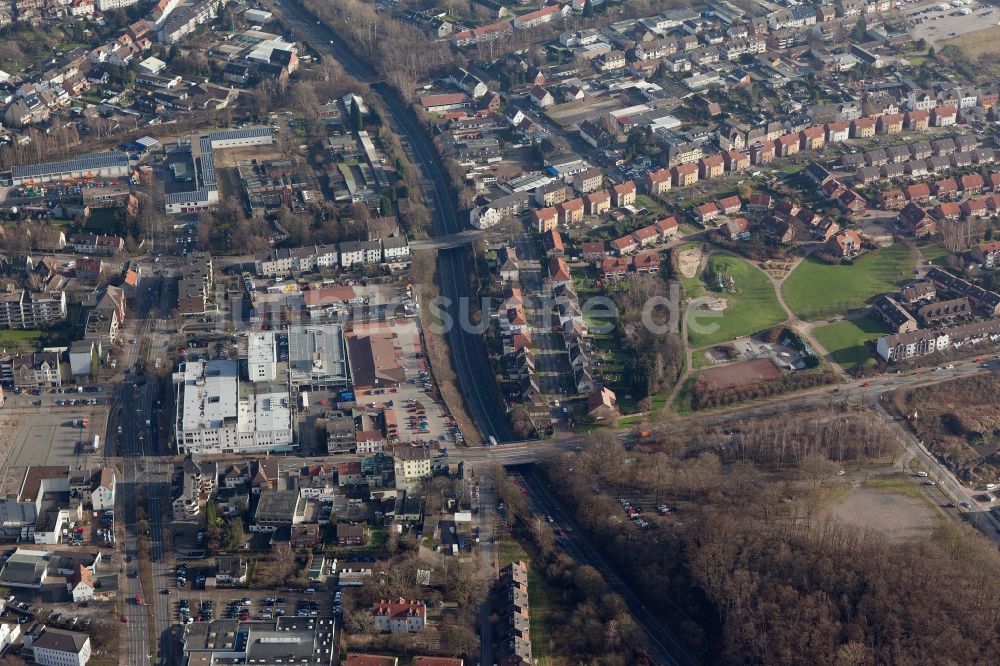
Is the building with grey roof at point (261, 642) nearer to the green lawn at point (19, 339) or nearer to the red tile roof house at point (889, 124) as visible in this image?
the green lawn at point (19, 339)

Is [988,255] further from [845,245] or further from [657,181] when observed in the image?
[657,181]

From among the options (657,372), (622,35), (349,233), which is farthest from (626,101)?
(657,372)

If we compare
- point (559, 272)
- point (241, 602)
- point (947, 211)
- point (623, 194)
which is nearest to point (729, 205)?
point (623, 194)

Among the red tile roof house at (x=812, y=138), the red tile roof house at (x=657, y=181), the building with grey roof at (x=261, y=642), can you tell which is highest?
the red tile roof house at (x=812, y=138)

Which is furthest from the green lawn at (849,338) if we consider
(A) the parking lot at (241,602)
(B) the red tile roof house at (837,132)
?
(A) the parking lot at (241,602)

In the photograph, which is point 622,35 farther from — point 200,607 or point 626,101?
point 200,607

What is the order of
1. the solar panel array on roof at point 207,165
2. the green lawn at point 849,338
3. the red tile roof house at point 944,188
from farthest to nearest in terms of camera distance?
the red tile roof house at point 944,188, the solar panel array on roof at point 207,165, the green lawn at point 849,338
